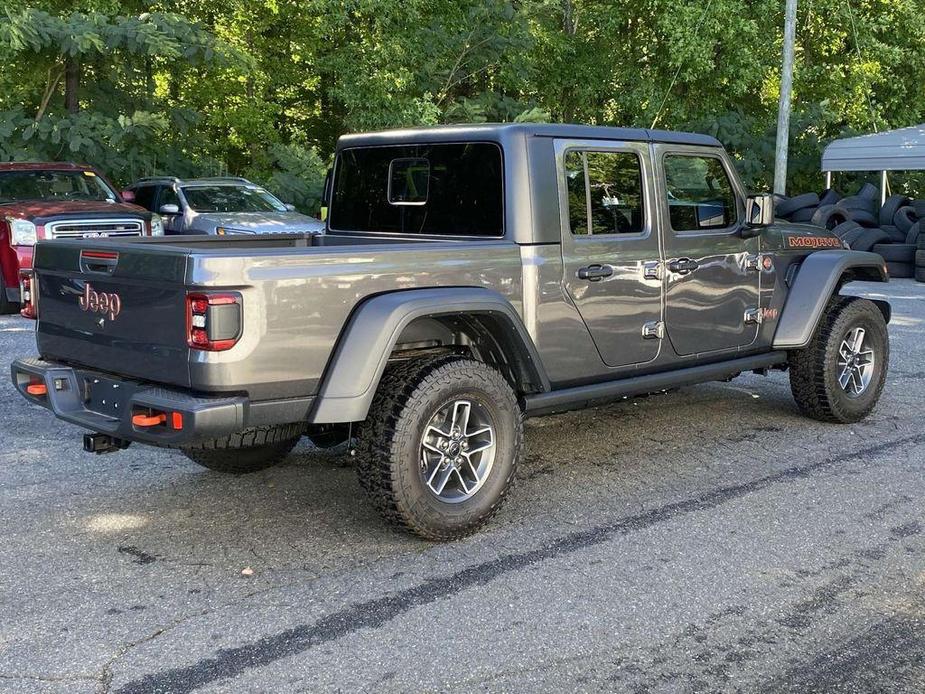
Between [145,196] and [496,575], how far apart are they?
42.7 feet

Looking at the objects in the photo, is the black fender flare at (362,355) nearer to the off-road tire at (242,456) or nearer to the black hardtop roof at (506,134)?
the off-road tire at (242,456)

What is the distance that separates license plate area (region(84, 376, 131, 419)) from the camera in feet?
13.8

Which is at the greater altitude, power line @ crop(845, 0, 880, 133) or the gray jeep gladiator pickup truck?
power line @ crop(845, 0, 880, 133)

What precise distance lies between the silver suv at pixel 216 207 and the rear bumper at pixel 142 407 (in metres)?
9.79

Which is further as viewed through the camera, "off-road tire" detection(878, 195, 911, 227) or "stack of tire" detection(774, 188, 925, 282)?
"off-road tire" detection(878, 195, 911, 227)

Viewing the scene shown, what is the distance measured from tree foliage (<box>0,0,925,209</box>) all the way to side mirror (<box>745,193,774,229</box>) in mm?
12572

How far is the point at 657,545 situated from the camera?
453 centimetres

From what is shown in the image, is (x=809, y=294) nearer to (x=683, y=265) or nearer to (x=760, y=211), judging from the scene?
(x=760, y=211)

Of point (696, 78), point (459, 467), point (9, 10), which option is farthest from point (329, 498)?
point (696, 78)

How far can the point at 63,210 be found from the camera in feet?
39.1

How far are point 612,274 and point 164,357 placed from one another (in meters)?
2.34

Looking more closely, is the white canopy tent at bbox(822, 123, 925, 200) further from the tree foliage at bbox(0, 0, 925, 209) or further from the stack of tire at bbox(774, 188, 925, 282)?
the tree foliage at bbox(0, 0, 925, 209)

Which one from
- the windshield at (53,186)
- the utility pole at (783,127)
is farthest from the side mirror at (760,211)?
the utility pole at (783,127)

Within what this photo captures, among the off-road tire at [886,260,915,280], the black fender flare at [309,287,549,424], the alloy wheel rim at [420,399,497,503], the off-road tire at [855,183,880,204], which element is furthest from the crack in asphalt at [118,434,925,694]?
the off-road tire at [855,183,880,204]
